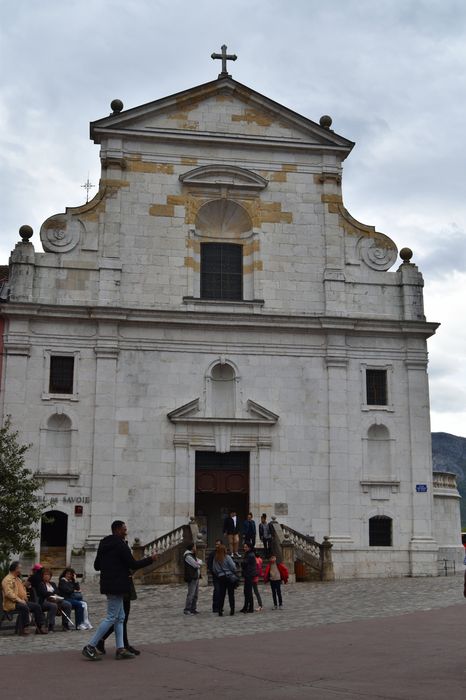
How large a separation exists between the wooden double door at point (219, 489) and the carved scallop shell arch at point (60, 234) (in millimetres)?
8933

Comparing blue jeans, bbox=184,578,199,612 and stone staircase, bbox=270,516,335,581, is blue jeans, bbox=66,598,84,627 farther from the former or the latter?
stone staircase, bbox=270,516,335,581

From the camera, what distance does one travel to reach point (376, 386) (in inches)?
1325

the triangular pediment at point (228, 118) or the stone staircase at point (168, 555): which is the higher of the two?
the triangular pediment at point (228, 118)

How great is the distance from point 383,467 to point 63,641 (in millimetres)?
18795

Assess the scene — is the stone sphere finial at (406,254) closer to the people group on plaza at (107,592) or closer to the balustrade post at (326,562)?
the balustrade post at (326,562)

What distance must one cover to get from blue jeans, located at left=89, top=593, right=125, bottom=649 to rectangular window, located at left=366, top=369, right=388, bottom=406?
21.3 m

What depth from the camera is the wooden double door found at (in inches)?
1257

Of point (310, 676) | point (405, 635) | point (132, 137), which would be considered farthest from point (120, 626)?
point (132, 137)

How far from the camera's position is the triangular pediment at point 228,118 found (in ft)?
112

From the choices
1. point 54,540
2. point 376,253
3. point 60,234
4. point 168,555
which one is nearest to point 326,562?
point 168,555

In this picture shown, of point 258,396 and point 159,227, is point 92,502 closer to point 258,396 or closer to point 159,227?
point 258,396

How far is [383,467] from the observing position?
108 ft

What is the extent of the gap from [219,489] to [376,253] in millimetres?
10917

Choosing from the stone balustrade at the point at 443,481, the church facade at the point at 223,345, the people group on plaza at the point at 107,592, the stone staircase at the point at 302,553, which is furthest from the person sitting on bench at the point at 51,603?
the stone balustrade at the point at 443,481
